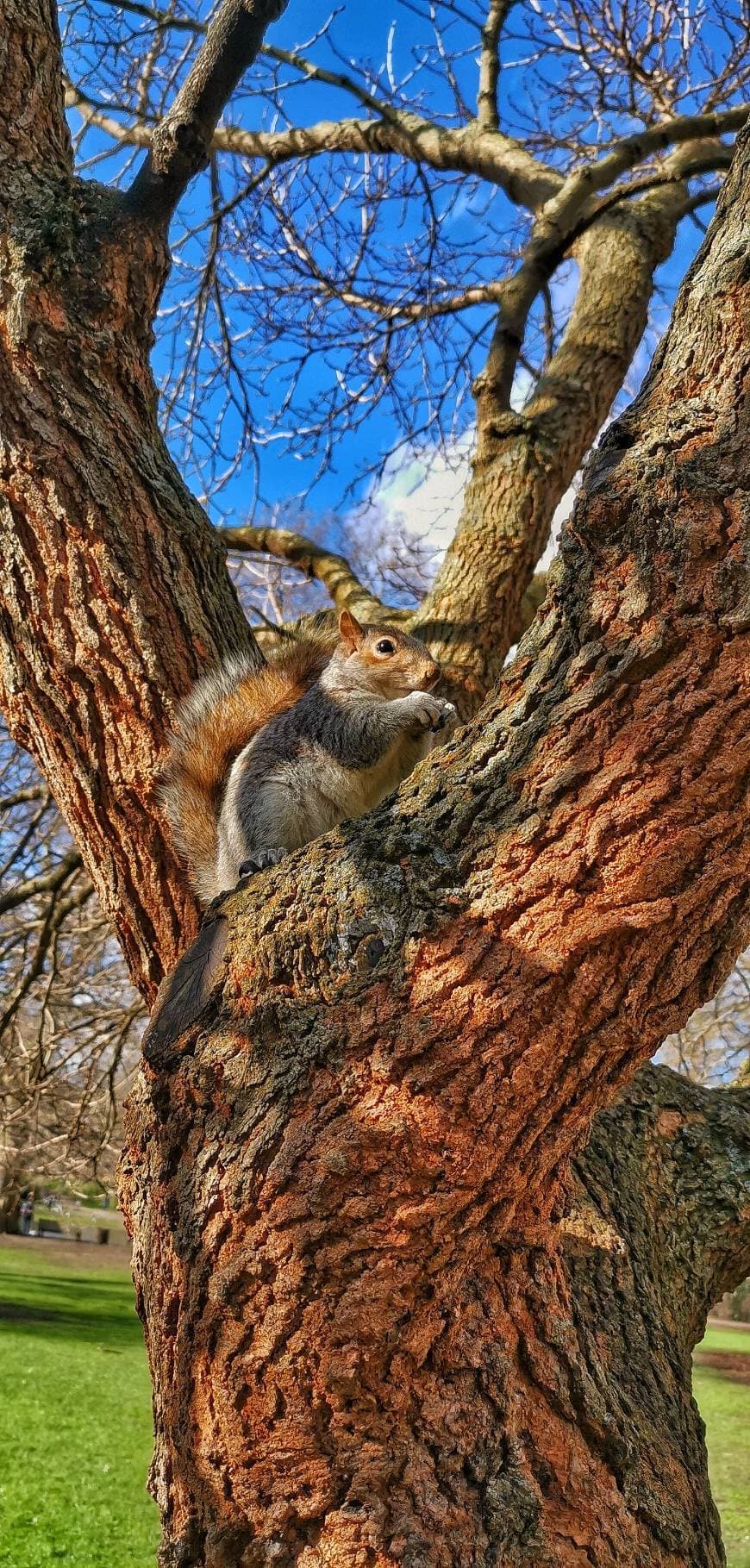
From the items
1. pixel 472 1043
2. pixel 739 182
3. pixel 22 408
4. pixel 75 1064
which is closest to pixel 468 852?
pixel 472 1043

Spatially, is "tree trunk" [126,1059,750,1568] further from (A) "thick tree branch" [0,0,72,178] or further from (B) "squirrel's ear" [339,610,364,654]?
(A) "thick tree branch" [0,0,72,178]

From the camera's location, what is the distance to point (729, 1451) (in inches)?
278

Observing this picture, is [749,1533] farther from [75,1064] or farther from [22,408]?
[22,408]

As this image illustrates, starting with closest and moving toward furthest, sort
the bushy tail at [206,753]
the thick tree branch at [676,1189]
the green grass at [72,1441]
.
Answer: the thick tree branch at [676,1189] < the bushy tail at [206,753] < the green grass at [72,1441]

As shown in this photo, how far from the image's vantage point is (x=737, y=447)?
49.1 inches

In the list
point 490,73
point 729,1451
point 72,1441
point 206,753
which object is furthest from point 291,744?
point 72,1441

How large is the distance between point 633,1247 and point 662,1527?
0.45 metres

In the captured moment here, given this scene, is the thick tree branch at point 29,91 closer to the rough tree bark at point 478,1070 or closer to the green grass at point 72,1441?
the rough tree bark at point 478,1070

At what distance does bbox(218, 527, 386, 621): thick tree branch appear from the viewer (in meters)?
4.28

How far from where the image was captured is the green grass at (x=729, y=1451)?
5613 mm

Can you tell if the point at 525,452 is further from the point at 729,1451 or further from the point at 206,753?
the point at 729,1451

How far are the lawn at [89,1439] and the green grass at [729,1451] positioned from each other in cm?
1

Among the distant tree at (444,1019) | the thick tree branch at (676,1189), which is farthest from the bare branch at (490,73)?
the thick tree branch at (676,1189)

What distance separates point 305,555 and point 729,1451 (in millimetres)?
6219
